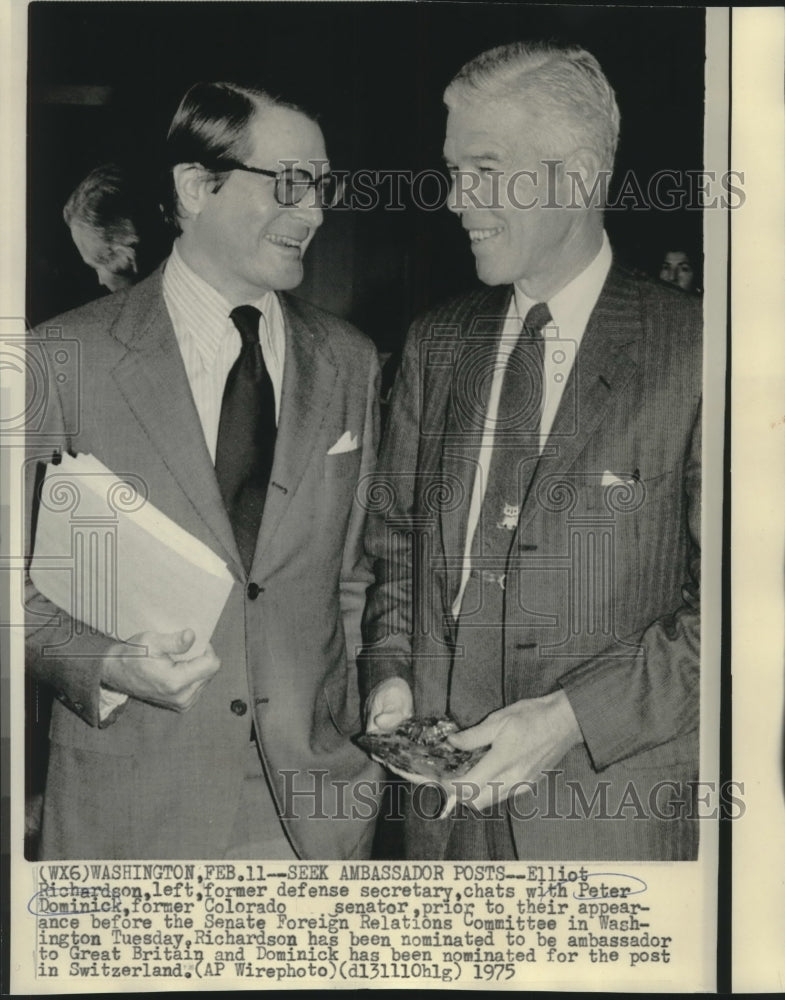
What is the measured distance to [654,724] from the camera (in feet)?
9.75

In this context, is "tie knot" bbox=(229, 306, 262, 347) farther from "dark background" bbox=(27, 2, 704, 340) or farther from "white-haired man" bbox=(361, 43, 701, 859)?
"white-haired man" bbox=(361, 43, 701, 859)

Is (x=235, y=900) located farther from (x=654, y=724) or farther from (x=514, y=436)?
(x=514, y=436)

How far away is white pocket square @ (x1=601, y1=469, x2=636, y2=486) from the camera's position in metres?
2.93

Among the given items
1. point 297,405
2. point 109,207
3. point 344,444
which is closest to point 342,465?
point 344,444

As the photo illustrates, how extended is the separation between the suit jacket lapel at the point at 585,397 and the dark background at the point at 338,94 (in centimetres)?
20

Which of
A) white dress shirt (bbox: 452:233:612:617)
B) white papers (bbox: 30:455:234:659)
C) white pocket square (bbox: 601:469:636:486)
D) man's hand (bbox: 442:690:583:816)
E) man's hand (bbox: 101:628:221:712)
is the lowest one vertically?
man's hand (bbox: 442:690:583:816)

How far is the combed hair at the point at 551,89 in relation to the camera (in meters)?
2.92

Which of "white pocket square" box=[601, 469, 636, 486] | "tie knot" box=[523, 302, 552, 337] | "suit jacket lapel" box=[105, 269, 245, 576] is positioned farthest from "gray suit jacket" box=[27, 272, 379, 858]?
"white pocket square" box=[601, 469, 636, 486]

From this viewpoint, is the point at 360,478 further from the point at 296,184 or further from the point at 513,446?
the point at 296,184

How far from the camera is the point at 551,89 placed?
2.92 metres

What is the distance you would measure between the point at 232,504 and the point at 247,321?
41 cm

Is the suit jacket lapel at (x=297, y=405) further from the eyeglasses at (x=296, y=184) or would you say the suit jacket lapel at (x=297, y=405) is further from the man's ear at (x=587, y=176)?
the man's ear at (x=587, y=176)

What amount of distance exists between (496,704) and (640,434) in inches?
26.9

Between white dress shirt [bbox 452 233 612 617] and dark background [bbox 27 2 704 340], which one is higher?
dark background [bbox 27 2 704 340]
